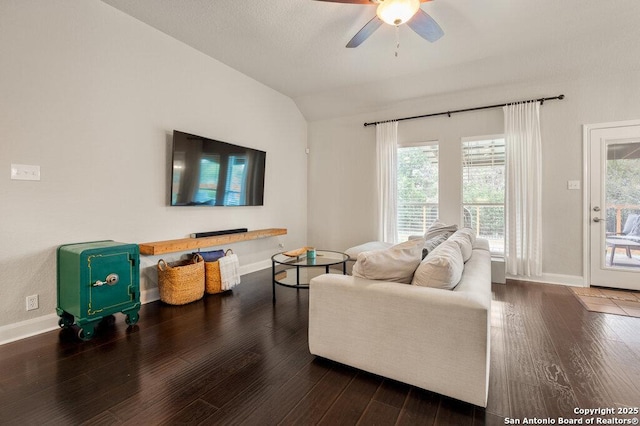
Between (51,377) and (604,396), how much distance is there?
3.29 m

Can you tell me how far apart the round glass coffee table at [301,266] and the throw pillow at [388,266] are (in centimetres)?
119

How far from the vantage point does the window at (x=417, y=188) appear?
185 inches

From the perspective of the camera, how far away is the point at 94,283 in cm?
233

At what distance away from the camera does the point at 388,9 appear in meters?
2.19

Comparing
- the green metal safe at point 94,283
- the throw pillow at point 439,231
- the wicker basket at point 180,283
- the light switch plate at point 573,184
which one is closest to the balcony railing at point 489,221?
the light switch plate at point 573,184

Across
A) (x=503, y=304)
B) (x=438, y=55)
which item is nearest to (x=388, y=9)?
(x=438, y=55)

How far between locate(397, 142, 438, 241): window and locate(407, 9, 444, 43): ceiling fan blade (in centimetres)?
222

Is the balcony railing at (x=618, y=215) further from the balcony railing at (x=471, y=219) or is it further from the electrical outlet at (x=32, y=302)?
the electrical outlet at (x=32, y=302)

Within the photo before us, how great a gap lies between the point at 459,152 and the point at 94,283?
4.72 meters

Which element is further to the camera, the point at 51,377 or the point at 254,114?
the point at 254,114

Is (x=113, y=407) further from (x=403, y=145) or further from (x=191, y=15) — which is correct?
(x=403, y=145)

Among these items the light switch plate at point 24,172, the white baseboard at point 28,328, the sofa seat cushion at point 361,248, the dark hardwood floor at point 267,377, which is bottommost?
the dark hardwood floor at point 267,377

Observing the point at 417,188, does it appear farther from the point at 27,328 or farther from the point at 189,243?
the point at 27,328

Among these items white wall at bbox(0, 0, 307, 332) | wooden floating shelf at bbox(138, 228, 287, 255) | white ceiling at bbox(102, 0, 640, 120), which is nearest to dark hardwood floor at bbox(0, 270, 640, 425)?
wooden floating shelf at bbox(138, 228, 287, 255)
